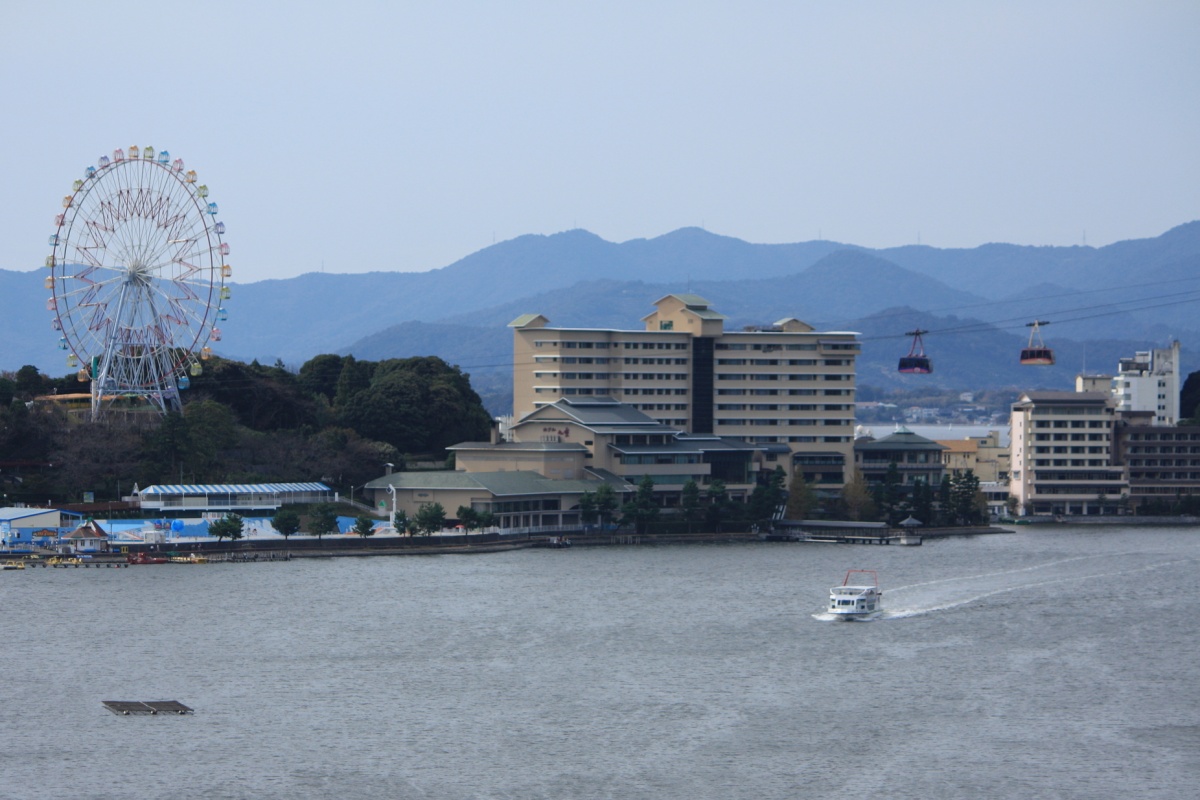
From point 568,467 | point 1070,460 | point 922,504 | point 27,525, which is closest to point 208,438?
point 27,525

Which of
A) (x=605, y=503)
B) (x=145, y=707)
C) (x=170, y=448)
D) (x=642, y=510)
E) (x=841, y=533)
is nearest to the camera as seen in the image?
(x=145, y=707)

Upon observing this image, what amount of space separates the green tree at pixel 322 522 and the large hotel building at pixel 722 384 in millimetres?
23642

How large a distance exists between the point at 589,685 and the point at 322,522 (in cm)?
2972

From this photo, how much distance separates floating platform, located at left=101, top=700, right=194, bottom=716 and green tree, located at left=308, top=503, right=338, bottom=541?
99.0 feet

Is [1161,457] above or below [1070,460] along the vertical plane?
above

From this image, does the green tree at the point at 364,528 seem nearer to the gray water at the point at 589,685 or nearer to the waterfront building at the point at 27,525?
the gray water at the point at 589,685

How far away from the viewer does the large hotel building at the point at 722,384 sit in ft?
299

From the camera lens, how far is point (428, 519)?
227ft

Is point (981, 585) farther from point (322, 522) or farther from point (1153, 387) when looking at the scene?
point (1153, 387)

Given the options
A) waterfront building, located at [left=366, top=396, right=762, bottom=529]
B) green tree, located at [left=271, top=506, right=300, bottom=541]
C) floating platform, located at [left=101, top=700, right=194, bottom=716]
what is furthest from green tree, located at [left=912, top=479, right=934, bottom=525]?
floating platform, located at [left=101, top=700, right=194, bottom=716]

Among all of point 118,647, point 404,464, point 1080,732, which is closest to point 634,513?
point 404,464

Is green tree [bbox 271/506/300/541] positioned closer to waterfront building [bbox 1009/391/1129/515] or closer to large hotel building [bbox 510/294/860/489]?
large hotel building [bbox 510/294/860/489]

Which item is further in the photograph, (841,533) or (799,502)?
(799,502)

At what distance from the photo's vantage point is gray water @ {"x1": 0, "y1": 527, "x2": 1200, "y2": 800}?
105ft
